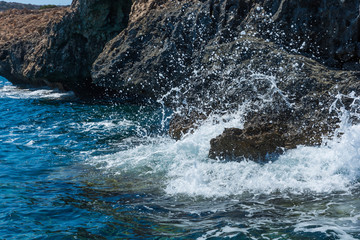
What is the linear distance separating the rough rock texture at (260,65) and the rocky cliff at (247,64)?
0.02 meters

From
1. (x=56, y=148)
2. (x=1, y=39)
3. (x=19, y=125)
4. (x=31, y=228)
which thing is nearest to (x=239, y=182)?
(x=31, y=228)

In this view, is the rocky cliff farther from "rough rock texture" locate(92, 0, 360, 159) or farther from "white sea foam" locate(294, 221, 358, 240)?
"white sea foam" locate(294, 221, 358, 240)

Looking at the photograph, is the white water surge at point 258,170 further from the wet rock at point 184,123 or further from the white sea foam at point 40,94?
the white sea foam at point 40,94

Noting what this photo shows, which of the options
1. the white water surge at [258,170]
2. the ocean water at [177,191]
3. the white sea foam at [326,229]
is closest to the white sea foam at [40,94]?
the ocean water at [177,191]

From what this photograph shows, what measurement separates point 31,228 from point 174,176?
8.85 feet

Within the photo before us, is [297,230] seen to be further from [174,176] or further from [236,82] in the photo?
[236,82]

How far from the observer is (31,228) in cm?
558

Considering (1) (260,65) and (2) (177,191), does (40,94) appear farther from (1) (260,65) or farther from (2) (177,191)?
(2) (177,191)

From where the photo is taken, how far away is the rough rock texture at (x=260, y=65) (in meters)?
7.44

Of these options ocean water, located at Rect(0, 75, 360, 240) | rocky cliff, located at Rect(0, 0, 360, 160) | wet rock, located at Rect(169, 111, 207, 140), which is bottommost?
ocean water, located at Rect(0, 75, 360, 240)

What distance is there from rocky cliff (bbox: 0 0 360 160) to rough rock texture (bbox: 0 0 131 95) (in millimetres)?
2930

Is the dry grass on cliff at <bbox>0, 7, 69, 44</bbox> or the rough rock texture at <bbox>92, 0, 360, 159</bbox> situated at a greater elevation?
→ the dry grass on cliff at <bbox>0, 7, 69, 44</bbox>

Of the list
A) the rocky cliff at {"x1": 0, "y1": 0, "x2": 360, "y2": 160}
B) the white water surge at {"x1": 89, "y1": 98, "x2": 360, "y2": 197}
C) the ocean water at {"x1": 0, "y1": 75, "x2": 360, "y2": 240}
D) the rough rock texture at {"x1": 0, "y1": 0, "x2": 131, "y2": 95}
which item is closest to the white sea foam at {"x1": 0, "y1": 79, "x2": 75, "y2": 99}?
the rough rock texture at {"x1": 0, "y1": 0, "x2": 131, "y2": 95}

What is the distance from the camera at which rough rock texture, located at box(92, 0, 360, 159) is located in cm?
744
